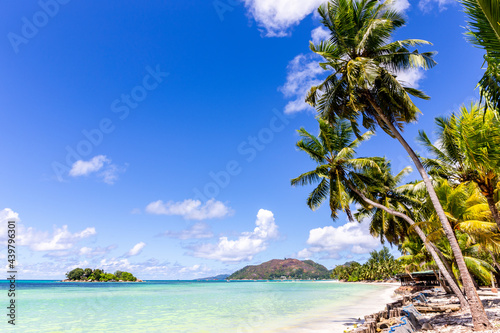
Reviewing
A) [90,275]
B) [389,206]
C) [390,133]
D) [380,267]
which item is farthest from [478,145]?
[90,275]

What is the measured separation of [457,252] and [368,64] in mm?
6696

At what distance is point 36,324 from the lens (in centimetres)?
1762

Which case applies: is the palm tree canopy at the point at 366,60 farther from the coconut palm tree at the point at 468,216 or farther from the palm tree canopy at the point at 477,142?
the coconut palm tree at the point at 468,216

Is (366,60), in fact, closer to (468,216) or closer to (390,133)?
(390,133)

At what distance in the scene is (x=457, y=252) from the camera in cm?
885

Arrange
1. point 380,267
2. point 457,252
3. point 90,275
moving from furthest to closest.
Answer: point 90,275, point 380,267, point 457,252

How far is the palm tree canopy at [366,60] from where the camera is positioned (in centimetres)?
991

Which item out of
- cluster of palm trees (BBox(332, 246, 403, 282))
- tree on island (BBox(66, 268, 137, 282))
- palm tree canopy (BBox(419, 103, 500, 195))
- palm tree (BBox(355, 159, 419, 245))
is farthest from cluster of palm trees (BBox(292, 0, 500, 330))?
tree on island (BBox(66, 268, 137, 282))

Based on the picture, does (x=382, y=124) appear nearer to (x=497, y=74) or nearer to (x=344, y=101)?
(x=344, y=101)

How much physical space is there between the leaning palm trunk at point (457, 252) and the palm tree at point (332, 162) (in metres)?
3.71

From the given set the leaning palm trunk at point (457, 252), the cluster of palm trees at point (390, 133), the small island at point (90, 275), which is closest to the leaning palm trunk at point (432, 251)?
the cluster of palm trees at point (390, 133)

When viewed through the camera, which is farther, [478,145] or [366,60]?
[366,60]

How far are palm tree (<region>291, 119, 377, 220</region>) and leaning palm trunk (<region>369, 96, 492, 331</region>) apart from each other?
3.71 m

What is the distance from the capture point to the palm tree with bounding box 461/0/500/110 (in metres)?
3.77
